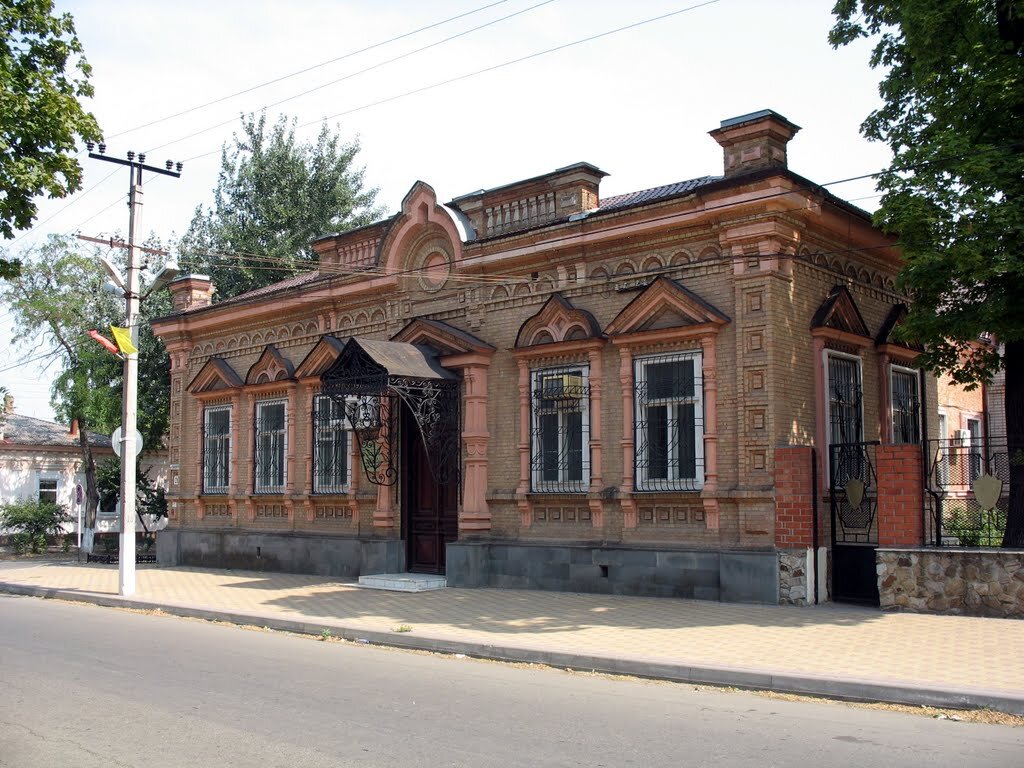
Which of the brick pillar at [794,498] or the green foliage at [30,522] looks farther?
the green foliage at [30,522]

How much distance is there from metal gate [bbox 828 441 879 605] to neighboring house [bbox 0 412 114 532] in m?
29.9

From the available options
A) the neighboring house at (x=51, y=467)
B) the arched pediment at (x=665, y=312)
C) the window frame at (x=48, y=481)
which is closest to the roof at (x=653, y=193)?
the arched pediment at (x=665, y=312)

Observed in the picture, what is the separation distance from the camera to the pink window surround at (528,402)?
14.7 m

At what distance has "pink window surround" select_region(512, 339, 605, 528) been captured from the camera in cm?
1472

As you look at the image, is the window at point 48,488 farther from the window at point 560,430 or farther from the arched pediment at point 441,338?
the window at point 560,430

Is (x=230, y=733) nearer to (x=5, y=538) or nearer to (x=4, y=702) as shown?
(x=4, y=702)

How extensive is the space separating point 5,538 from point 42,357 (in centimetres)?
713

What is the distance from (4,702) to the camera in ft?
25.5

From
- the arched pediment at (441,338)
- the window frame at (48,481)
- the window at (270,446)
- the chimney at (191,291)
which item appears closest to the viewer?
the arched pediment at (441,338)

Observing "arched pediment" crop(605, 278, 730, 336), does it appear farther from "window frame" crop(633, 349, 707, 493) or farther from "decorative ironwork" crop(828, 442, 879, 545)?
Answer: "decorative ironwork" crop(828, 442, 879, 545)

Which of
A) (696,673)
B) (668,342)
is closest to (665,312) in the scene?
(668,342)

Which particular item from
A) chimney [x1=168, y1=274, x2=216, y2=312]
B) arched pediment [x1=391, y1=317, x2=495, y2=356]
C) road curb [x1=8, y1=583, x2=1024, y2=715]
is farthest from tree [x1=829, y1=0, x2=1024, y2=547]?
chimney [x1=168, y1=274, x2=216, y2=312]

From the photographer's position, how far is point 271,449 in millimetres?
20766

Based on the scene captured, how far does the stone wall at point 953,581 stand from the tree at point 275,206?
26671 mm
